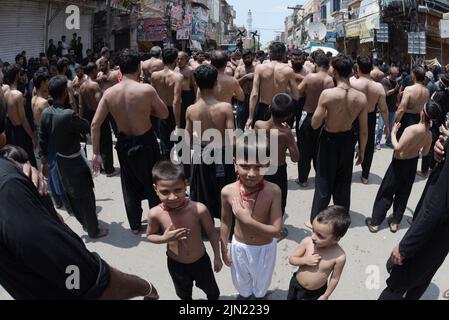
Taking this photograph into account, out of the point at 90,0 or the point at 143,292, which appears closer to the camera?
the point at 143,292

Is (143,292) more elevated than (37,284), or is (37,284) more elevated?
(37,284)

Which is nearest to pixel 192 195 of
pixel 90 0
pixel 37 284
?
pixel 37 284

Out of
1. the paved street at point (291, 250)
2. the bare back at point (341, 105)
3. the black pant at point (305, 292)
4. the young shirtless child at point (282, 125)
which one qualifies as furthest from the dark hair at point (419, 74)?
the black pant at point (305, 292)

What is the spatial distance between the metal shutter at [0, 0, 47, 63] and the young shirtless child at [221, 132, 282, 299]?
42.1 feet

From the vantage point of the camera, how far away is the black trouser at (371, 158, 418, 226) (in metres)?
4.23

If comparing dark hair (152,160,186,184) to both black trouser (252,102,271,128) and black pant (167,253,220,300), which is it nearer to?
black pant (167,253,220,300)

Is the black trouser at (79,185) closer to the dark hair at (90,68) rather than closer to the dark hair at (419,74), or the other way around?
the dark hair at (90,68)

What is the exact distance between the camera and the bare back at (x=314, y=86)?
5.78 meters

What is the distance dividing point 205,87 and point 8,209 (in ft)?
8.56

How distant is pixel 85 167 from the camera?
13.4ft

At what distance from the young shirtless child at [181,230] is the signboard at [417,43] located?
41.4 ft

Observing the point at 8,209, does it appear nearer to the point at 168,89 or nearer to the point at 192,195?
the point at 192,195

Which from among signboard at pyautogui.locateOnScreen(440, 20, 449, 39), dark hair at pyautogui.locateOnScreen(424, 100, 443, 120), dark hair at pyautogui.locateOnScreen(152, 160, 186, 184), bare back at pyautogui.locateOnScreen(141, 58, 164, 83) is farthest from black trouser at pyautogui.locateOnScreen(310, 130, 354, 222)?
signboard at pyautogui.locateOnScreen(440, 20, 449, 39)
